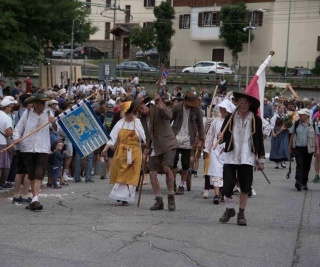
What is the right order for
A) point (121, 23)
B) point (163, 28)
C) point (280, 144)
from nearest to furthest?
point (280, 144), point (163, 28), point (121, 23)

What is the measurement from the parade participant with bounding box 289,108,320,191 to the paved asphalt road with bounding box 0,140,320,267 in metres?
2.41

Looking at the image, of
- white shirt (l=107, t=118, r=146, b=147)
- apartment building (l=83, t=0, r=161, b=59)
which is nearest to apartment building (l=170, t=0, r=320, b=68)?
apartment building (l=83, t=0, r=161, b=59)

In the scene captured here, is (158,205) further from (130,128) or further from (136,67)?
(136,67)

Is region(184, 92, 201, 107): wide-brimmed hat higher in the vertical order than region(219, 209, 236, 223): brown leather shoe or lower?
higher

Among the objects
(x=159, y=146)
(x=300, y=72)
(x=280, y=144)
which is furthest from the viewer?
(x=300, y=72)

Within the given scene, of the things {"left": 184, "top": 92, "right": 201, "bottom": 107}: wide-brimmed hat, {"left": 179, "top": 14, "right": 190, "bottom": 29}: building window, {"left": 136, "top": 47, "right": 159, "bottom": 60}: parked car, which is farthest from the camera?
{"left": 179, "top": 14, "right": 190, "bottom": 29}: building window

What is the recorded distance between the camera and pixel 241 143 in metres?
11.0

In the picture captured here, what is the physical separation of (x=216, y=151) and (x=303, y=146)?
11.1 feet

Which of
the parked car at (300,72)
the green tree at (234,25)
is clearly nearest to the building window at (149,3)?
the green tree at (234,25)

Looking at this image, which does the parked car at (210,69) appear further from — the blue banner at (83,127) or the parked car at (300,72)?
the blue banner at (83,127)

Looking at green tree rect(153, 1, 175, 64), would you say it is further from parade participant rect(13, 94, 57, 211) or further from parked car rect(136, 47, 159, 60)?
parade participant rect(13, 94, 57, 211)

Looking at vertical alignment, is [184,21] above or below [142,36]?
above

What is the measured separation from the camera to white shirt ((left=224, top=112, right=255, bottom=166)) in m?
11.0

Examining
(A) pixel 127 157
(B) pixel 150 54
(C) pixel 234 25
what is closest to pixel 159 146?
(A) pixel 127 157
